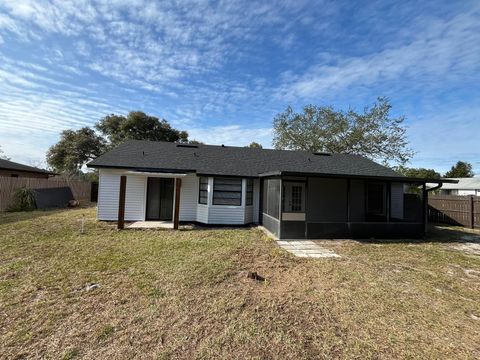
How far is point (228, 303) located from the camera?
13.6 feet

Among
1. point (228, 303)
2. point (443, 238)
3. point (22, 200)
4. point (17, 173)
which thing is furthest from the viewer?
point (17, 173)

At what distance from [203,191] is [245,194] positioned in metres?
1.99

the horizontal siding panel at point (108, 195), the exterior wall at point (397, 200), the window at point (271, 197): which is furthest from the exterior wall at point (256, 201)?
the exterior wall at point (397, 200)

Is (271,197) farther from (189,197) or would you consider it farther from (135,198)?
(135,198)

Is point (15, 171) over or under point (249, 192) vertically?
over

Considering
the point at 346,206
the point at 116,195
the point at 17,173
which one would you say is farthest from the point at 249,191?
the point at 17,173

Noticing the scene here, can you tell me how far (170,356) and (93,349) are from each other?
919 millimetres

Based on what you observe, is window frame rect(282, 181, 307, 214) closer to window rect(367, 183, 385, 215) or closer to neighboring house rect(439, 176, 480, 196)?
window rect(367, 183, 385, 215)

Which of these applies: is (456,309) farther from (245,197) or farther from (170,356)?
(245,197)

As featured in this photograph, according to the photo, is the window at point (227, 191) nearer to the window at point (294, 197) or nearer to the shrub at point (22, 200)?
the window at point (294, 197)

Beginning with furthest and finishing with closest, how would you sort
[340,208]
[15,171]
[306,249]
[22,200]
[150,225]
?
[15,171] → [22,200] → [340,208] → [150,225] → [306,249]

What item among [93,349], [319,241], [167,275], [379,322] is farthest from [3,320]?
[319,241]

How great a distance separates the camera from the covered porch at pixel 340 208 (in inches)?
380

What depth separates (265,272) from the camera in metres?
5.69
